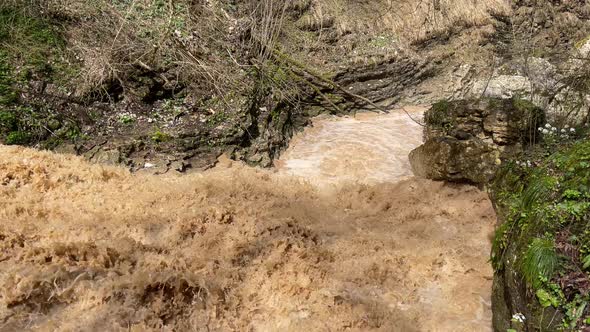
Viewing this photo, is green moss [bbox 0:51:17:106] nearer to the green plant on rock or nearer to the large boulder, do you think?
the large boulder

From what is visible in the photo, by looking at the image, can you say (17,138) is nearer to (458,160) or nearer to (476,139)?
(458,160)

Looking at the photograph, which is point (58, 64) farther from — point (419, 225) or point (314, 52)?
point (419, 225)

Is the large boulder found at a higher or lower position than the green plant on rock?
lower

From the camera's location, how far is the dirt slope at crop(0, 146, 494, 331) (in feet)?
13.6

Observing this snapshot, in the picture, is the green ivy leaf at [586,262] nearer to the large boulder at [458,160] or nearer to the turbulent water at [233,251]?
the turbulent water at [233,251]

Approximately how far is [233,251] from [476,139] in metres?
4.40

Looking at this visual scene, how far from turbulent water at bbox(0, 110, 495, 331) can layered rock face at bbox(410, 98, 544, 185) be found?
0.87ft

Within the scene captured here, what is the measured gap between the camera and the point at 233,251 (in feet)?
16.6

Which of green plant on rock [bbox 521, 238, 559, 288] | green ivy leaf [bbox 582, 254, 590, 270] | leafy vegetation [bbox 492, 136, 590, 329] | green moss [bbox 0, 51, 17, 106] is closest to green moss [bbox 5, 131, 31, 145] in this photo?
green moss [bbox 0, 51, 17, 106]

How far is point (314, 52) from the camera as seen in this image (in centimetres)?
1084

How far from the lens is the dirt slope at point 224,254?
13.6ft

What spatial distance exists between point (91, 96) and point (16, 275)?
14.3ft

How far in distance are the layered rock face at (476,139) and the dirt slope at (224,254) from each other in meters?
0.43

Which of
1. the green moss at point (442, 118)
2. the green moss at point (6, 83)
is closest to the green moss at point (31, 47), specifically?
the green moss at point (6, 83)
